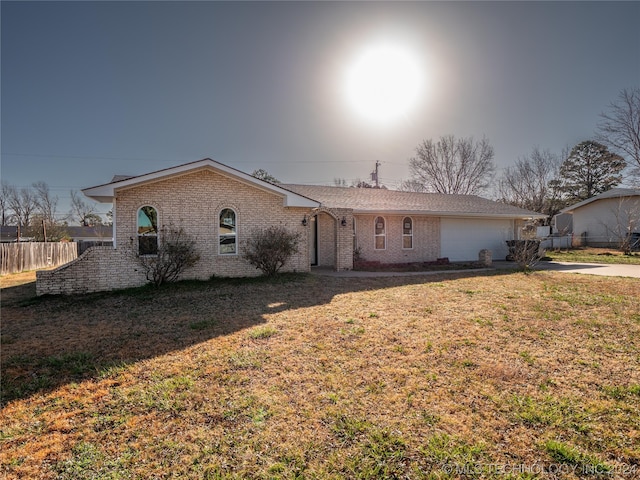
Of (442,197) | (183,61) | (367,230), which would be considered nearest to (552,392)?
(367,230)

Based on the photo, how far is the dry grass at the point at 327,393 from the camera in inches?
94.7

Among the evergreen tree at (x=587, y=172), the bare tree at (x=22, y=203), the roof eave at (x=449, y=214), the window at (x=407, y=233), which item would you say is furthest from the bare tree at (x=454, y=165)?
the bare tree at (x=22, y=203)

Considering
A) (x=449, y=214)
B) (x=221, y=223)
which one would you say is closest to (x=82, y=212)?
(x=221, y=223)

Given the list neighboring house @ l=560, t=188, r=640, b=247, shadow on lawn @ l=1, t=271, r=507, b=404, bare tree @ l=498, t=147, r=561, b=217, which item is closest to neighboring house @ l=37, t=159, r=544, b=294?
shadow on lawn @ l=1, t=271, r=507, b=404

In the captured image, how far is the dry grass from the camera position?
2.40 meters

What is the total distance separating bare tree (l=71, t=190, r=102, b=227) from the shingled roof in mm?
44996

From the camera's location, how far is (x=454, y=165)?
35.3m

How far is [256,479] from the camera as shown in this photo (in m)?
2.24

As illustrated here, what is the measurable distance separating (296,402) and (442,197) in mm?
19127

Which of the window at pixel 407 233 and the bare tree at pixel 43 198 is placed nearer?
the window at pixel 407 233

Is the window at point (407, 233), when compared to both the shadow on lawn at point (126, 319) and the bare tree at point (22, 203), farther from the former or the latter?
the bare tree at point (22, 203)

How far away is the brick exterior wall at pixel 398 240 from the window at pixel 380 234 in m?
0.16

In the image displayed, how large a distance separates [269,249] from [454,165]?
31.2 metres

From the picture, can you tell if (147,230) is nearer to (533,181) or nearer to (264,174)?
(264,174)
